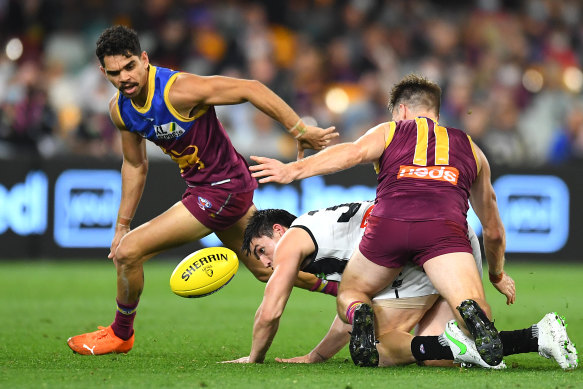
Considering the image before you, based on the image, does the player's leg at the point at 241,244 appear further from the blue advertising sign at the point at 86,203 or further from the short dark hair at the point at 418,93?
the blue advertising sign at the point at 86,203

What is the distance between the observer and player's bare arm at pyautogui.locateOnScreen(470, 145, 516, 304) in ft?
19.1

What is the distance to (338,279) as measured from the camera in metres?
6.08

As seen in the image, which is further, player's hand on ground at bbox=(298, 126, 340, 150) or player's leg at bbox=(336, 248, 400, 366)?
player's hand on ground at bbox=(298, 126, 340, 150)

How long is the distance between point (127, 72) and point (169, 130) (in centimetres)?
48

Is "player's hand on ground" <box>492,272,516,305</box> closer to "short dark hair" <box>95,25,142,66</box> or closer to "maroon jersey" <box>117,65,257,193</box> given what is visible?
"maroon jersey" <box>117,65,257,193</box>

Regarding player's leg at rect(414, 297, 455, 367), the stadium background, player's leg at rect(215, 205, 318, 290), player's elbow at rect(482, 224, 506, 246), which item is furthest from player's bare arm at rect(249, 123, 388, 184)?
the stadium background

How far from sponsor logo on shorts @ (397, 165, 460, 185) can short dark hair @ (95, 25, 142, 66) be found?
6.56 ft

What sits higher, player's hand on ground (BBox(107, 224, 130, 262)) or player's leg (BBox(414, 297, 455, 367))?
player's hand on ground (BBox(107, 224, 130, 262))

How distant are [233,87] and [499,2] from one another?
12.5m

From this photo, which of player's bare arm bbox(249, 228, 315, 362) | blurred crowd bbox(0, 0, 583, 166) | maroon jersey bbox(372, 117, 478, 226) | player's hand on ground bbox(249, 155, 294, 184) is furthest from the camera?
blurred crowd bbox(0, 0, 583, 166)

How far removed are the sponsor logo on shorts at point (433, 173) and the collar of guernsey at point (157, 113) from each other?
158 cm

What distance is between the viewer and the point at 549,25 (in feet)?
55.8

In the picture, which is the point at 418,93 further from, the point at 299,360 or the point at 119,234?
the point at 119,234

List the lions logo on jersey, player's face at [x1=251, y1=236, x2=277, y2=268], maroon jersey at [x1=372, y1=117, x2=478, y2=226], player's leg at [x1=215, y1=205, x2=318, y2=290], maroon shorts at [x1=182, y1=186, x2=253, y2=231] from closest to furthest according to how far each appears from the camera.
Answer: maroon jersey at [x1=372, y1=117, x2=478, y2=226] < player's face at [x1=251, y1=236, x2=277, y2=268] < the lions logo on jersey < maroon shorts at [x1=182, y1=186, x2=253, y2=231] < player's leg at [x1=215, y1=205, x2=318, y2=290]
